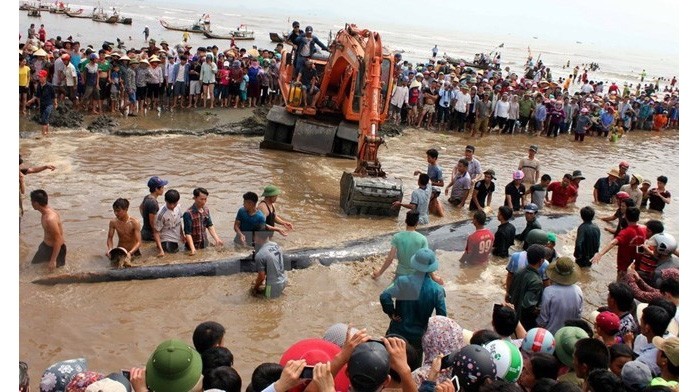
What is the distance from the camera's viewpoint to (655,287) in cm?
716

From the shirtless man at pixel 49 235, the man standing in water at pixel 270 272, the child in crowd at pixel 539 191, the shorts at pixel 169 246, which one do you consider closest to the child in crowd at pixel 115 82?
the shorts at pixel 169 246

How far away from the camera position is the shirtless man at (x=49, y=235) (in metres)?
7.61

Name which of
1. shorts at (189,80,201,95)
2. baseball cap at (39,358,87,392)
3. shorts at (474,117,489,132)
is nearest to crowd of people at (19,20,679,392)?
baseball cap at (39,358,87,392)

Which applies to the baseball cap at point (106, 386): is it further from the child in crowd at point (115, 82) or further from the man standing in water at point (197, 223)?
the child in crowd at point (115, 82)

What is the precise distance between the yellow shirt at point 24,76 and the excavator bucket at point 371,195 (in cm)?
776

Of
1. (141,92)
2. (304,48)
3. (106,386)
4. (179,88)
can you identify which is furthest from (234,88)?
(106,386)

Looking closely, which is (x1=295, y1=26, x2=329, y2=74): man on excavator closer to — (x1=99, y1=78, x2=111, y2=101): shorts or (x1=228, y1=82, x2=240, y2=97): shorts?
(x1=228, y1=82, x2=240, y2=97): shorts

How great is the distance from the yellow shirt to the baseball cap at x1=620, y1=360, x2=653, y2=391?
13491 millimetres

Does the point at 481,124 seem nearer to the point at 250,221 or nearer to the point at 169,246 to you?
the point at 250,221

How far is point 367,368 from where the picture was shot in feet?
12.0

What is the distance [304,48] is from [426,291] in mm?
11154

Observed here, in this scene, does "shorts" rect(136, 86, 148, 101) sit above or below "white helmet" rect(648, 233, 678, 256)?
above

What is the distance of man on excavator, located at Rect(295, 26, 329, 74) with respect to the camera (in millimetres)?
15805

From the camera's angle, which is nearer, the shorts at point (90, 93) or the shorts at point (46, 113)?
the shorts at point (46, 113)
